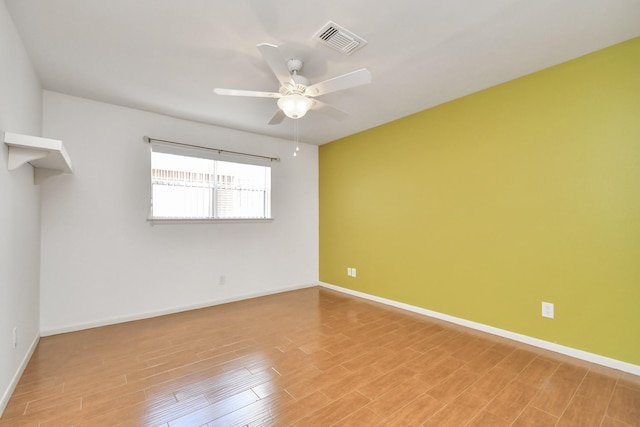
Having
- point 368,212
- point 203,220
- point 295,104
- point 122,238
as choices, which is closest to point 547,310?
point 368,212

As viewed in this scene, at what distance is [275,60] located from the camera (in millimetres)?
1809

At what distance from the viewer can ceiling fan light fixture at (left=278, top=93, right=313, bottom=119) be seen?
6.97 feet

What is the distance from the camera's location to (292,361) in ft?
7.42

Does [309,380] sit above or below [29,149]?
below

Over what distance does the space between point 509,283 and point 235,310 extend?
306 centimetres

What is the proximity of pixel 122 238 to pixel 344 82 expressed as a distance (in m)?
2.96

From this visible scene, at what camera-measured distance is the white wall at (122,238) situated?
2840 millimetres

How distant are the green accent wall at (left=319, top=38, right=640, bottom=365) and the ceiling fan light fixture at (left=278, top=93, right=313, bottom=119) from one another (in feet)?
5.99

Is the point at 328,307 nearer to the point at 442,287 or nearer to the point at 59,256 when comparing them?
the point at 442,287

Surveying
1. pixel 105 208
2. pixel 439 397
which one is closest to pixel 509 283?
pixel 439 397

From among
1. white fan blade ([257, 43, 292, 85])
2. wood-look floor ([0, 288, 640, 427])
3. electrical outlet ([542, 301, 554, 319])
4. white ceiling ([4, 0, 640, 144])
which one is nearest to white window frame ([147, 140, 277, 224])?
white ceiling ([4, 0, 640, 144])

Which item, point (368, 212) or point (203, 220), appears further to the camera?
point (368, 212)

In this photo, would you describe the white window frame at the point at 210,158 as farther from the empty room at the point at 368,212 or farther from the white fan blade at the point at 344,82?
the white fan blade at the point at 344,82

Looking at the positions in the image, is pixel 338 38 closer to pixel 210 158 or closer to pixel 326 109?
pixel 326 109
